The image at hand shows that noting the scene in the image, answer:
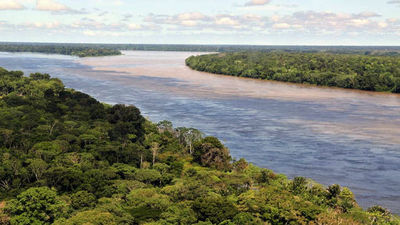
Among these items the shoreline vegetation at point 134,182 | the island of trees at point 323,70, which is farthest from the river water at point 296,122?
the island of trees at point 323,70

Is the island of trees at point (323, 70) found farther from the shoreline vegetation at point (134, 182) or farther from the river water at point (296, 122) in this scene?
Result: the shoreline vegetation at point (134, 182)

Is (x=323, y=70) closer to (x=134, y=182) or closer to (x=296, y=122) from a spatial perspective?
(x=296, y=122)

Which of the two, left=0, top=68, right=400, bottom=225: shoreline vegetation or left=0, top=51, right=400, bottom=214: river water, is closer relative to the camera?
left=0, top=68, right=400, bottom=225: shoreline vegetation

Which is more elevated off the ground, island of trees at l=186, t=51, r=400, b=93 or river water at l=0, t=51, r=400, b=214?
island of trees at l=186, t=51, r=400, b=93

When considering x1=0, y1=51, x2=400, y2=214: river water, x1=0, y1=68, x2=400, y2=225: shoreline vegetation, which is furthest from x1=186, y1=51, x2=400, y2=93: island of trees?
x1=0, y1=68, x2=400, y2=225: shoreline vegetation

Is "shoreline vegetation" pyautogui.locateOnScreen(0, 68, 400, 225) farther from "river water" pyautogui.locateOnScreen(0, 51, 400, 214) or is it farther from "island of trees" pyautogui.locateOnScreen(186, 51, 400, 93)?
"island of trees" pyautogui.locateOnScreen(186, 51, 400, 93)
